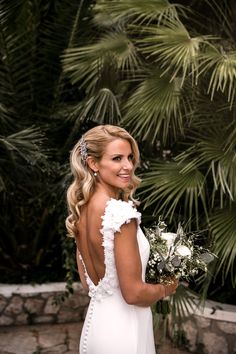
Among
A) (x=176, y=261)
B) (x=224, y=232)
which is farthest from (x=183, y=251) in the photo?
(x=224, y=232)

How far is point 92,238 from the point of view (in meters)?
2.40

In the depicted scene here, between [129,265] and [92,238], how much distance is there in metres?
0.21

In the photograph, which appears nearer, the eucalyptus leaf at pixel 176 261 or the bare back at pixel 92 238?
the bare back at pixel 92 238

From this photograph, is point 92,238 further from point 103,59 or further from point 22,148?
point 103,59

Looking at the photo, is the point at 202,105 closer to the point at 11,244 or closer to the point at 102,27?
the point at 102,27

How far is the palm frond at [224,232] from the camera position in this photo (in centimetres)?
→ 399

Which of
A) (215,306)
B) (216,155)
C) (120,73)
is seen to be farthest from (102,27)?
(215,306)

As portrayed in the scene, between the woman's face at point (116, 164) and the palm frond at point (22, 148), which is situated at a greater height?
the palm frond at point (22, 148)

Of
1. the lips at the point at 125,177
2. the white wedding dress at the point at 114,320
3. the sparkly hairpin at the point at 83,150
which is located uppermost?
the sparkly hairpin at the point at 83,150

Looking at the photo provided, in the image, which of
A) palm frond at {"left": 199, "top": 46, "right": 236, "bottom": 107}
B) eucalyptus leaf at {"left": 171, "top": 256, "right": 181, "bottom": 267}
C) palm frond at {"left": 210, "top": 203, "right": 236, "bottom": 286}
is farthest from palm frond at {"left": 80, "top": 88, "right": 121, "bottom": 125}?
eucalyptus leaf at {"left": 171, "top": 256, "right": 181, "bottom": 267}

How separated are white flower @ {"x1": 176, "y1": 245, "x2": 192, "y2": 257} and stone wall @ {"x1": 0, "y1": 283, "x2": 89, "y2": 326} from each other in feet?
10.5

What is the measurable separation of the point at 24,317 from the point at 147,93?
249 cm

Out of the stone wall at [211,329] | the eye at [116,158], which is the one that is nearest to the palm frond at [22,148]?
the stone wall at [211,329]

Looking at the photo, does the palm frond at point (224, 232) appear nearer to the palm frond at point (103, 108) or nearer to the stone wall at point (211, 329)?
the stone wall at point (211, 329)
